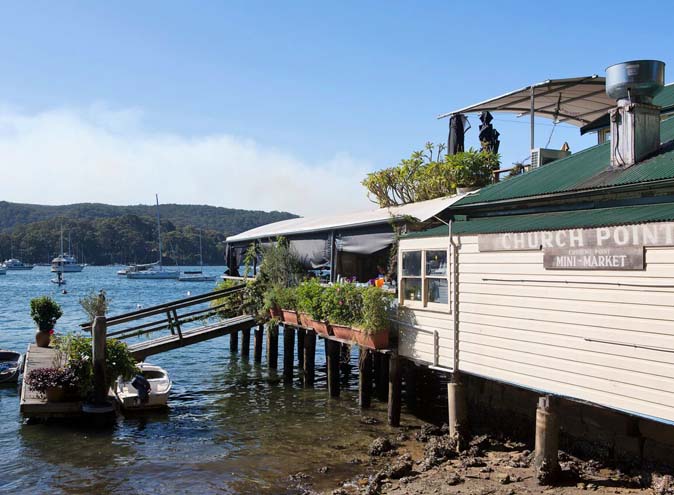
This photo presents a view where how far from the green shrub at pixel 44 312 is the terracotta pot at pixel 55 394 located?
562 cm

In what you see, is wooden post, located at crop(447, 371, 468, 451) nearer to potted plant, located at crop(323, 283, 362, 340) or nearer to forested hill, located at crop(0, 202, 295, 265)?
potted plant, located at crop(323, 283, 362, 340)

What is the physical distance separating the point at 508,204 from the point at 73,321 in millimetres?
43940

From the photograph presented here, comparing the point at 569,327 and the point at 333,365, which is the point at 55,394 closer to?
the point at 333,365

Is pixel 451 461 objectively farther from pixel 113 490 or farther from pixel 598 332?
pixel 113 490

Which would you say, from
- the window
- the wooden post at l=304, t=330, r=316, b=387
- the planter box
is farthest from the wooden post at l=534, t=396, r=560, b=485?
the wooden post at l=304, t=330, r=316, b=387

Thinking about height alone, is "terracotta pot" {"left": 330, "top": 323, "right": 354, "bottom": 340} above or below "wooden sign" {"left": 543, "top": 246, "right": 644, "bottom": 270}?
below

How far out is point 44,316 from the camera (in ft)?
71.5

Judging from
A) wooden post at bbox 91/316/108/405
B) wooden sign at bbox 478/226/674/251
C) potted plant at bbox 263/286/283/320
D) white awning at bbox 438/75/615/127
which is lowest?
wooden post at bbox 91/316/108/405

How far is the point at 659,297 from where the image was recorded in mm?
9242

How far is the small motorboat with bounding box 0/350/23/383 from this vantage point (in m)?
22.6

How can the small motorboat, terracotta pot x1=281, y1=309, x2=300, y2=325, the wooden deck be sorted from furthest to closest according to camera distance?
the small motorboat, terracotta pot x1=281, y1=309, x2=300, y2=325, the wooden deck

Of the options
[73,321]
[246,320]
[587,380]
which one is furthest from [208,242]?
[587,380]

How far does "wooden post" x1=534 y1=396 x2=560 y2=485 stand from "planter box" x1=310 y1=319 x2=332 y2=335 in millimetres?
7641

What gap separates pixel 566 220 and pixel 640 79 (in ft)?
11.4
